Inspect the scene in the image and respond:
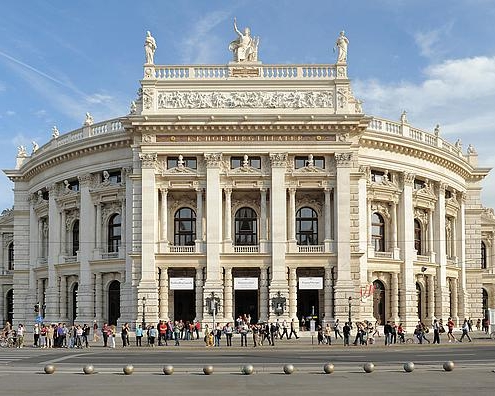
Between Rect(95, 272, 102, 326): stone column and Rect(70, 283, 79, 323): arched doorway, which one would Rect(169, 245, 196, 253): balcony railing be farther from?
Rect(70, 283, 79, 323): arched doorway

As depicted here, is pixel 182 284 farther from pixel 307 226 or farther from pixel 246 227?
pixel 307 226

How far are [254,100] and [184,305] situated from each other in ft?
59.3

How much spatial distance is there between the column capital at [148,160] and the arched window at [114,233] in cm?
826

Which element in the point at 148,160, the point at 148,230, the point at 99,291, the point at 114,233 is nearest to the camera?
the point at 148,230

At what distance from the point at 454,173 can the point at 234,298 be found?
29.5 meters

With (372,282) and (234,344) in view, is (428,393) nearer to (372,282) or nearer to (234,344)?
(234,344)

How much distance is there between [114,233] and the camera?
7331cm

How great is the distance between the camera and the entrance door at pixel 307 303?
221 feet

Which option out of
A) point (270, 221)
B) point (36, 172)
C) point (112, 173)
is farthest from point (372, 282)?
point (36, 172)

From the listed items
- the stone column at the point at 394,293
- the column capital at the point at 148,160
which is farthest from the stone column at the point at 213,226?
the stone column at the point at 394,293

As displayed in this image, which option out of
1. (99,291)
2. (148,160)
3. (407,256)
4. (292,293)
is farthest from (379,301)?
(99,291)

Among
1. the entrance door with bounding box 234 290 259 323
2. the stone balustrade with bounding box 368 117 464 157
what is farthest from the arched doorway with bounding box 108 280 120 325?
the stone balustrade with bounding box 368 117 464 157

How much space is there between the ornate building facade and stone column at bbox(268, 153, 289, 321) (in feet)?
0.27

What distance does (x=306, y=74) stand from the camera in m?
68.1
